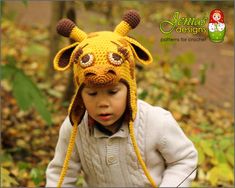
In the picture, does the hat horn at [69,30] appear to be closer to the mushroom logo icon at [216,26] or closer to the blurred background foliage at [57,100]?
the mushroom logo icon at [216,26]

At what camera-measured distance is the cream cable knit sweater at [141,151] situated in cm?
193

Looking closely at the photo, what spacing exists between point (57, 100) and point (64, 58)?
1879 mm

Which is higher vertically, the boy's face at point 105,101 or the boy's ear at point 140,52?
the boy's ear at point 140,52

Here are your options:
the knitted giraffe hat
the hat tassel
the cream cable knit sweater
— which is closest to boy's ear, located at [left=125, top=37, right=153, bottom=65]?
the knitted giraffe hat

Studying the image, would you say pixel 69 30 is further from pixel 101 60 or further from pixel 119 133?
pixel 119 133

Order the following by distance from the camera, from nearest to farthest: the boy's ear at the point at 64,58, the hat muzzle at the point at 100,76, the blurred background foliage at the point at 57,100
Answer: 1. the hat muzzle at the point at 100,76
2. the boy's ear at the point at 64,58
3. the blurred background foliage at the point at 57,100

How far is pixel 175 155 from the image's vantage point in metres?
1.95

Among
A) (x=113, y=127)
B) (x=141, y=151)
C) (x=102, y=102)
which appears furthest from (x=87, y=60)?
(x=141, y=151)

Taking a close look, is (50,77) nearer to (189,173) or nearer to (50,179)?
(50,179)

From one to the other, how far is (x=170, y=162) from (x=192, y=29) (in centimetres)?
55

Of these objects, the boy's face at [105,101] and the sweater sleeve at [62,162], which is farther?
the sweater sleeve at [62,162]

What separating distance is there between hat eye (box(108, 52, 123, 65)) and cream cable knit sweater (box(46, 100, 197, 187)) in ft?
1.07

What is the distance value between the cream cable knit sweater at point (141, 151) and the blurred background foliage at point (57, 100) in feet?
1.57

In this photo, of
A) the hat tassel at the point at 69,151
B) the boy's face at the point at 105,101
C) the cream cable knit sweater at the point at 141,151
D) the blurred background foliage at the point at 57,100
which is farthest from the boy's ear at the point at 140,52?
the blurred background foliage at the point at 57,100
